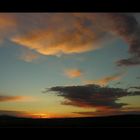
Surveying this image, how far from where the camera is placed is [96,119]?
1.83 metres

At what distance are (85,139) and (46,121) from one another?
1.01 ft

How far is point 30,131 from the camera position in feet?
5.51

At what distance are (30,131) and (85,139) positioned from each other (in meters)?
0.39
